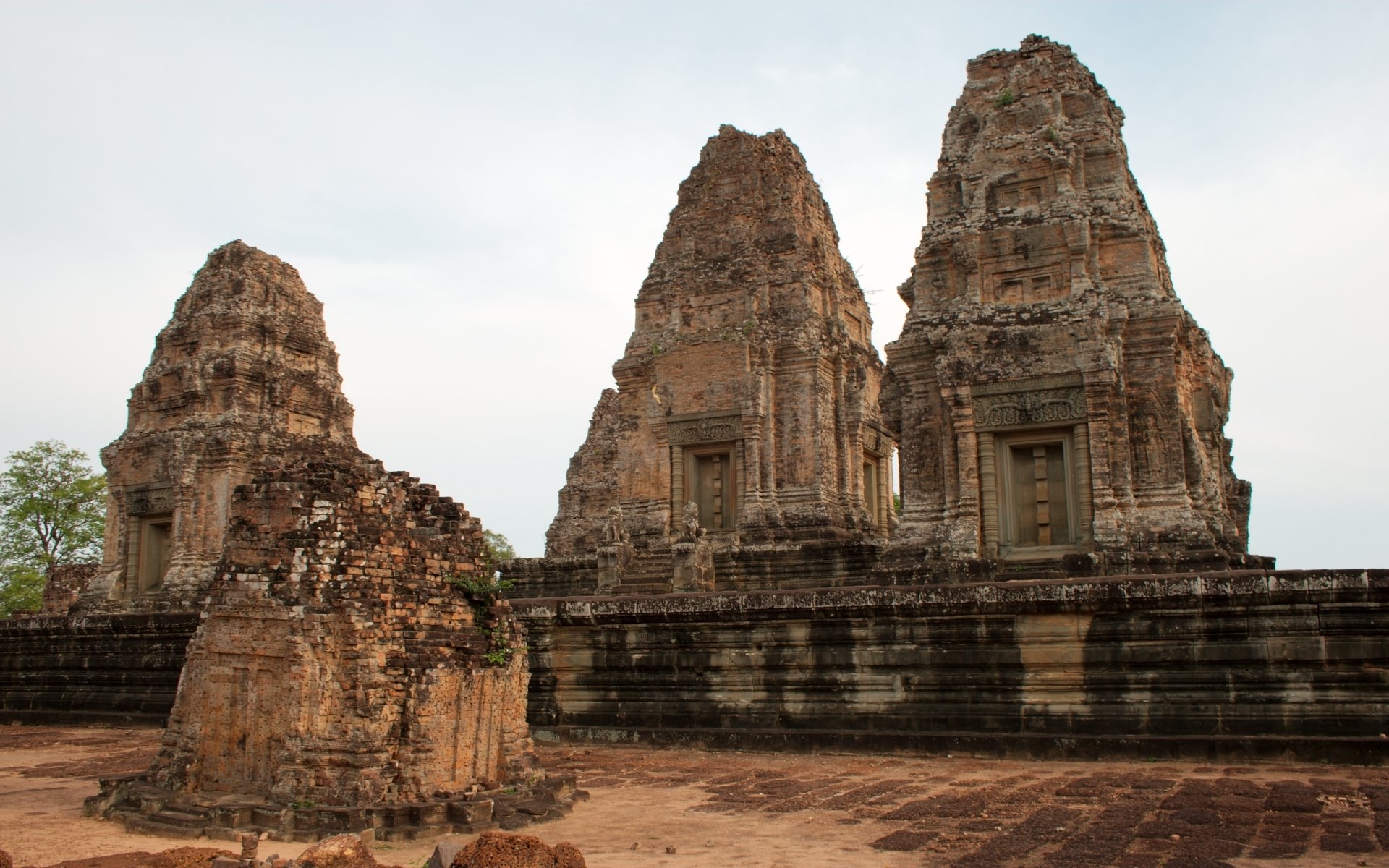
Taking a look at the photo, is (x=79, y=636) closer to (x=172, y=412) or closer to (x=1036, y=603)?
(x=172, y=412)

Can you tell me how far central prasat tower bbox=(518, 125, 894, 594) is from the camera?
74.3 feet

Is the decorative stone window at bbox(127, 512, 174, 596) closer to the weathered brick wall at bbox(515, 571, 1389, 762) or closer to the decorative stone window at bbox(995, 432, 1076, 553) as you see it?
the weathered brick wall at bbox(515, 571, 1389, 762)

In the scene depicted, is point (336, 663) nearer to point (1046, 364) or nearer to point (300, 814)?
point (300, 814)

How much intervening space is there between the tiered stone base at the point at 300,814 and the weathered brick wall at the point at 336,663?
0.63 feet

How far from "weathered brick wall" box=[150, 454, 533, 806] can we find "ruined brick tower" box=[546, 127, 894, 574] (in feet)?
42.3

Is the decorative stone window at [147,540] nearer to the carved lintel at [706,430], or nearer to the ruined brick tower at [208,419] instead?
the ruined brick tower at [208,419]

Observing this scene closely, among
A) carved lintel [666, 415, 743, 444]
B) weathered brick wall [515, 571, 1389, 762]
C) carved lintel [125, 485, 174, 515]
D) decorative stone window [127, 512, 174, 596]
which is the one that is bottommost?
weathered brick wall [515, 571, 1389, 762]

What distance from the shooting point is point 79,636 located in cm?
1995

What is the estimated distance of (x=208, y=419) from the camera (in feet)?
81.6

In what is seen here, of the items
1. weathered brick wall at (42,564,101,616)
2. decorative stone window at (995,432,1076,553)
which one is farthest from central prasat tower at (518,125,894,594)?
weathered brick wall at (42,564,101,616)

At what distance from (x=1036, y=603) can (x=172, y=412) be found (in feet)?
68.5

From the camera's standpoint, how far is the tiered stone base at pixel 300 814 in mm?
7901

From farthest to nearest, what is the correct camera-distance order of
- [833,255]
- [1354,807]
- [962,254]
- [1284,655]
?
[833,255], [962,254], [1284,655], [1354,807]

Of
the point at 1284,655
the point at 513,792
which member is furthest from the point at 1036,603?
the point at 513,792
